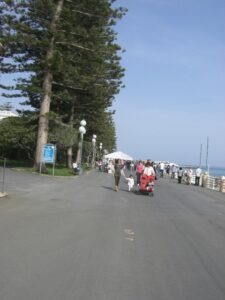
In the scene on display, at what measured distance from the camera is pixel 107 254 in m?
9.10

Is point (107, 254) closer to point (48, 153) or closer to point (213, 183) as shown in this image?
point (48, 153)

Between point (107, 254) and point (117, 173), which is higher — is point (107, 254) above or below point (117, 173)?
below

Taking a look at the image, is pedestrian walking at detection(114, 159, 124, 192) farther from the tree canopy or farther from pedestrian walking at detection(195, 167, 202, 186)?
pedestrian walking at detection(195, 167, 202, 186)

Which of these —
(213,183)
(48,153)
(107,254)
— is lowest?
(107,254)

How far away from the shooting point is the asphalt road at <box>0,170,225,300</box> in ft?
22.1

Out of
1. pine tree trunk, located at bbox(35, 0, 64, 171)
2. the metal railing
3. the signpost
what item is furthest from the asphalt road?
the metal railing

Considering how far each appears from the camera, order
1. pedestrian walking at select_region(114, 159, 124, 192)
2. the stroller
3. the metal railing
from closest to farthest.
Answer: the stroller
pedestrian walking at select_region(114, 159, 124, 192)
the metal railing

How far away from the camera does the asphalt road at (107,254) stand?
266 inches

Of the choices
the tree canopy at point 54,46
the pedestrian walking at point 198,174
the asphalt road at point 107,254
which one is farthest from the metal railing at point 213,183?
the asphalt road at point 107,254

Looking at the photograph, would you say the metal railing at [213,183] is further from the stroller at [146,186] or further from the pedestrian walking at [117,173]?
the stroller at [146,186]

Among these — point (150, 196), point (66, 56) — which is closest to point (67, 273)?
point (150, 196)

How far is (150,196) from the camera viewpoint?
2445cm

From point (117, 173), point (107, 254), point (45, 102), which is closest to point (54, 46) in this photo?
point (45, 102)

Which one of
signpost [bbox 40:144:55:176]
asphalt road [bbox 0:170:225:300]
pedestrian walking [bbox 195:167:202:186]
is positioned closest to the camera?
asphalt road [bbox 0:170:225:300]
